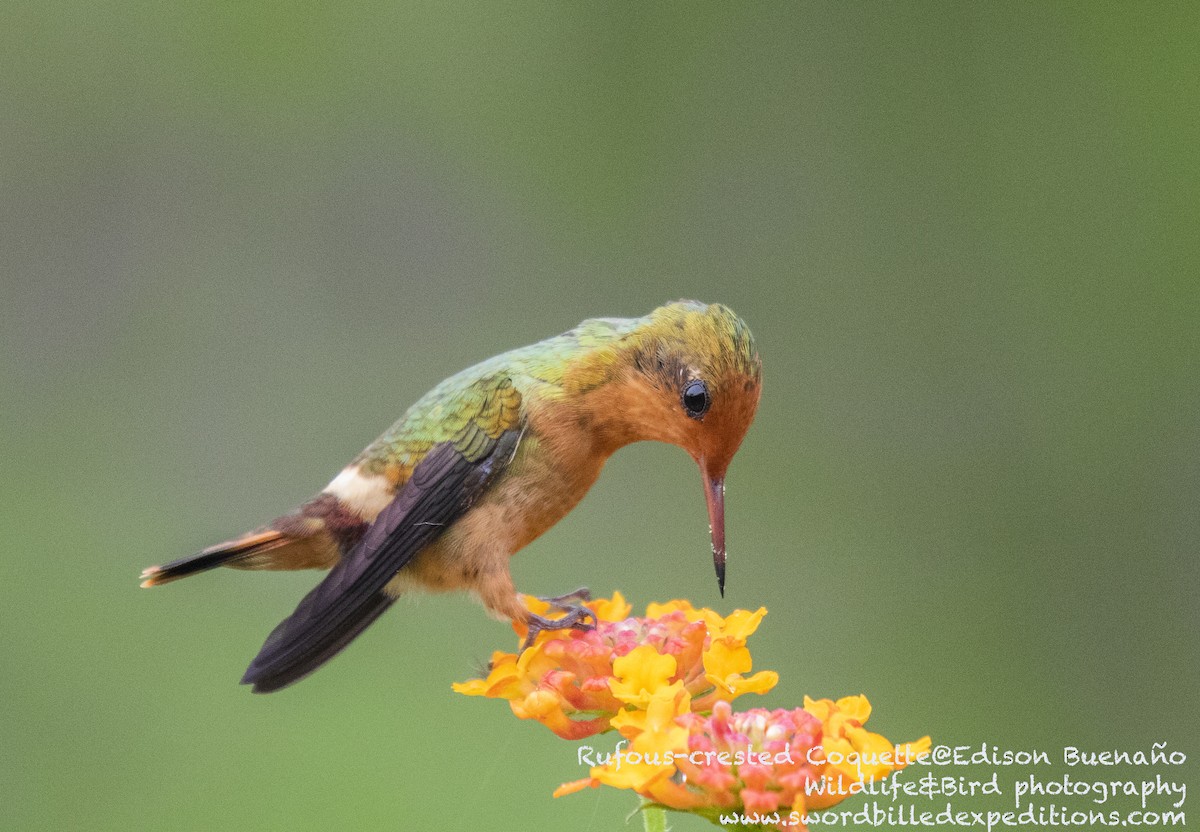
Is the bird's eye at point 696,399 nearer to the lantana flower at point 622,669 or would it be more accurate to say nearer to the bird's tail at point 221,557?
the lantana flower at point 622,669

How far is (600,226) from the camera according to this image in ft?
13.7

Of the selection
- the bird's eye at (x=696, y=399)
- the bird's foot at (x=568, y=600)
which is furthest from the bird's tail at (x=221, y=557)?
the bird's eye at (x=696, y=399)

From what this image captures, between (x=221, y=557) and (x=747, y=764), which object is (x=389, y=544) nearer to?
(x=221, y=557)

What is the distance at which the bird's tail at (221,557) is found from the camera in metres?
1.63

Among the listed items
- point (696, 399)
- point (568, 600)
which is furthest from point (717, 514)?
point (568, 600)

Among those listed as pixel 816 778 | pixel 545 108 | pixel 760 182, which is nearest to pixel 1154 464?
pixel 760 182

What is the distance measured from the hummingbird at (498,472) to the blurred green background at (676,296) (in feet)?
5.45

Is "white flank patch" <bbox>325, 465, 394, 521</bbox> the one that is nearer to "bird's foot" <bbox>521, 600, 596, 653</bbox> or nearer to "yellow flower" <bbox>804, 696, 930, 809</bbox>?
"bird's foot" <bbox>521, 600, 596, 653</bbox>

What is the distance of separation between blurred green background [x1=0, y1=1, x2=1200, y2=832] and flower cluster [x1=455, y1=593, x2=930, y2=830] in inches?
82.6

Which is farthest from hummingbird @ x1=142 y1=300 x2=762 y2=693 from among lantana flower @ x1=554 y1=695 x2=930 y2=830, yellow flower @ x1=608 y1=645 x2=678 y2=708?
lantana flower @ x1=554 y1=695 x2=930 y2=830

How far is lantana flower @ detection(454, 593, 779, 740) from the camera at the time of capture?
1.26m

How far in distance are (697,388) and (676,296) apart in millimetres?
2429

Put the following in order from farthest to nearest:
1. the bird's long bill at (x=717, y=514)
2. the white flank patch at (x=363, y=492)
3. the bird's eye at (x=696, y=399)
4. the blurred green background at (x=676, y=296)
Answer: the blurred green background at (x=676, y=296)
the white flank patch at (x=363, y=492)
the bird's eye at (x=696, y=399)
the bird's long bill at (x=717, y=514)

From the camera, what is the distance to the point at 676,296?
3990mm
